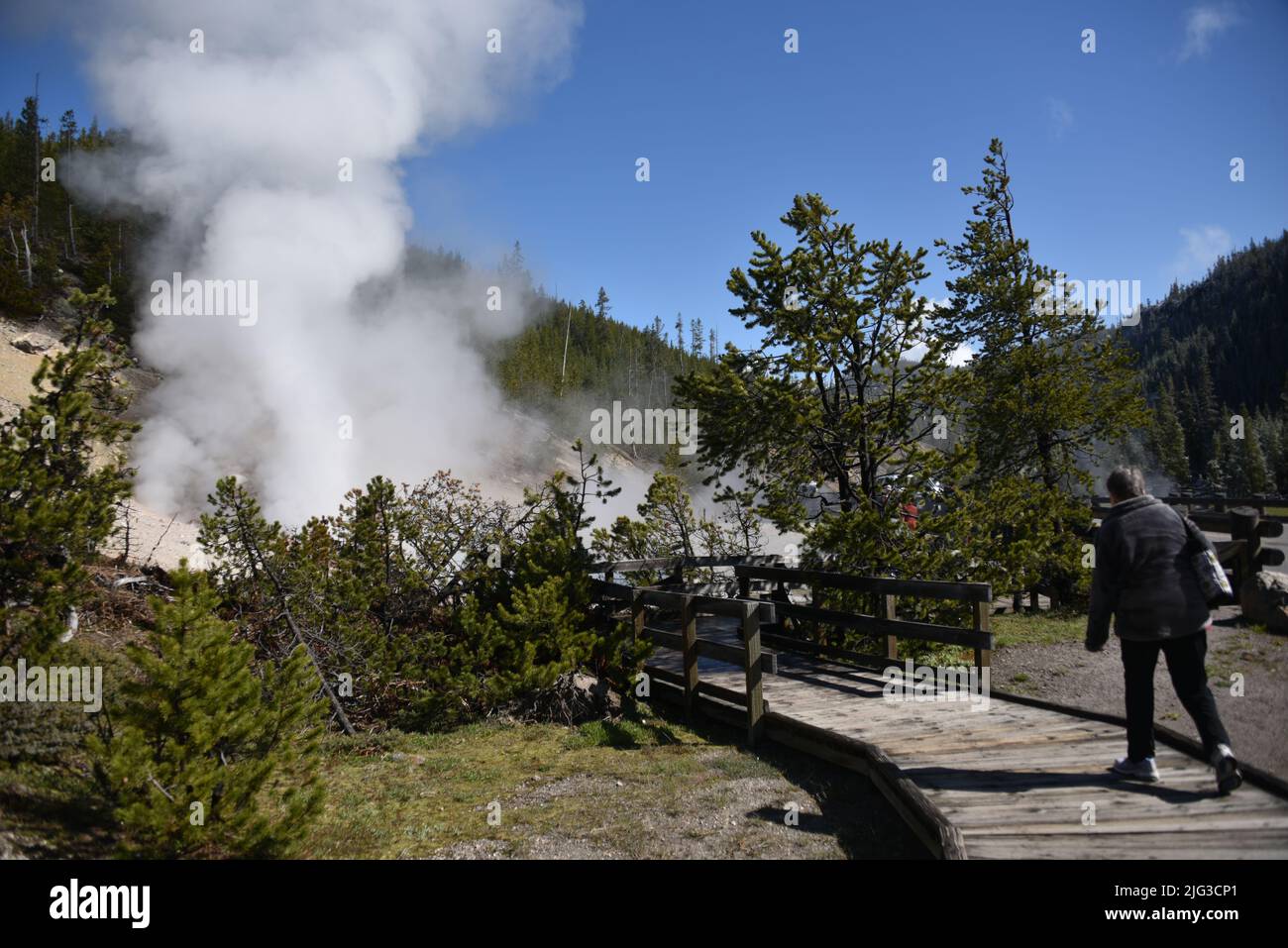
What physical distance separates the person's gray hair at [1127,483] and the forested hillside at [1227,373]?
77.4 ft

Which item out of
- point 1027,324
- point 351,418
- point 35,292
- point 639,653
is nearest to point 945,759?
point 639,653

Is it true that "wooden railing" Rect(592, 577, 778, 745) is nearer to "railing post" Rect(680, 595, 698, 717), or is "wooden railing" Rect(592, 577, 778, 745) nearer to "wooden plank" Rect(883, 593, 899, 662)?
"railing post" Rect(680, 595, 698, 717)

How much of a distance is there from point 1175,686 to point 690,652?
15.2 ft

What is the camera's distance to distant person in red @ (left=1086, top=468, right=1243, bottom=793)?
13.6ft

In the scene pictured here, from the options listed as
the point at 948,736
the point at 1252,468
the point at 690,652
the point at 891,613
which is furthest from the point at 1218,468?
the point at 948,736

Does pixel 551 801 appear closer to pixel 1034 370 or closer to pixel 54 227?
pixel 1034 370

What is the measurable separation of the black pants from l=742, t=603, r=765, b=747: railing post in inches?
125

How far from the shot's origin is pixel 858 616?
7.85 m

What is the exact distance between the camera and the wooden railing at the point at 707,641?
6.98 metres

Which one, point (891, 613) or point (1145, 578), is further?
point (891, 613)

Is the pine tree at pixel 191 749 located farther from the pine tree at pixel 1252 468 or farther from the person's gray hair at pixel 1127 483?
the pine tree at pixel 1252 468

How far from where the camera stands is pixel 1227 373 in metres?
131

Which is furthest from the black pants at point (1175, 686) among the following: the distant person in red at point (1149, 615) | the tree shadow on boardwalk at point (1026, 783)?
the tree shadow on boardwalk at point (1026, 783)

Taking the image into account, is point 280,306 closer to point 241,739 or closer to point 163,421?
point 163,421
